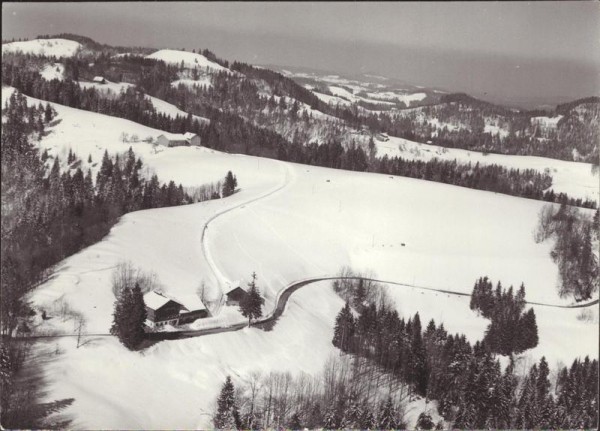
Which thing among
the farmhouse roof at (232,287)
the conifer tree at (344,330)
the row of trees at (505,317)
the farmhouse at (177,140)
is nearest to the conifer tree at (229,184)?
the farmhouse roof at (232,287)

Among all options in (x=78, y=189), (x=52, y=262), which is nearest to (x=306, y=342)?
(x=52, y=262)

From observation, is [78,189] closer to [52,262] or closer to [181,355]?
[52,262]

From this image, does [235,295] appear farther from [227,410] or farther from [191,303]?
[227,410]

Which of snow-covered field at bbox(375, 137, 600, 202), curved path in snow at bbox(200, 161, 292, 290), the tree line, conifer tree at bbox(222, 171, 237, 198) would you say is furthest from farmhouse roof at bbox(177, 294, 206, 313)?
snow-covered field at bbox(375, 137, 600, 202)

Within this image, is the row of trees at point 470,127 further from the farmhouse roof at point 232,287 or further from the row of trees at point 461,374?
the farmhouse roof at point 232,287

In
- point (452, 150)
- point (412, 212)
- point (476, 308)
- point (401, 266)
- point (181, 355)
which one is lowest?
point (181, 355)

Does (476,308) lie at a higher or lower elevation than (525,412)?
higher

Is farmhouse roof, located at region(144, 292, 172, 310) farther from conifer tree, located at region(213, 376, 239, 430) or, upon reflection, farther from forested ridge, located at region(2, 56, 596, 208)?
forested ridge, located at region(2, 56, 596, 208)
